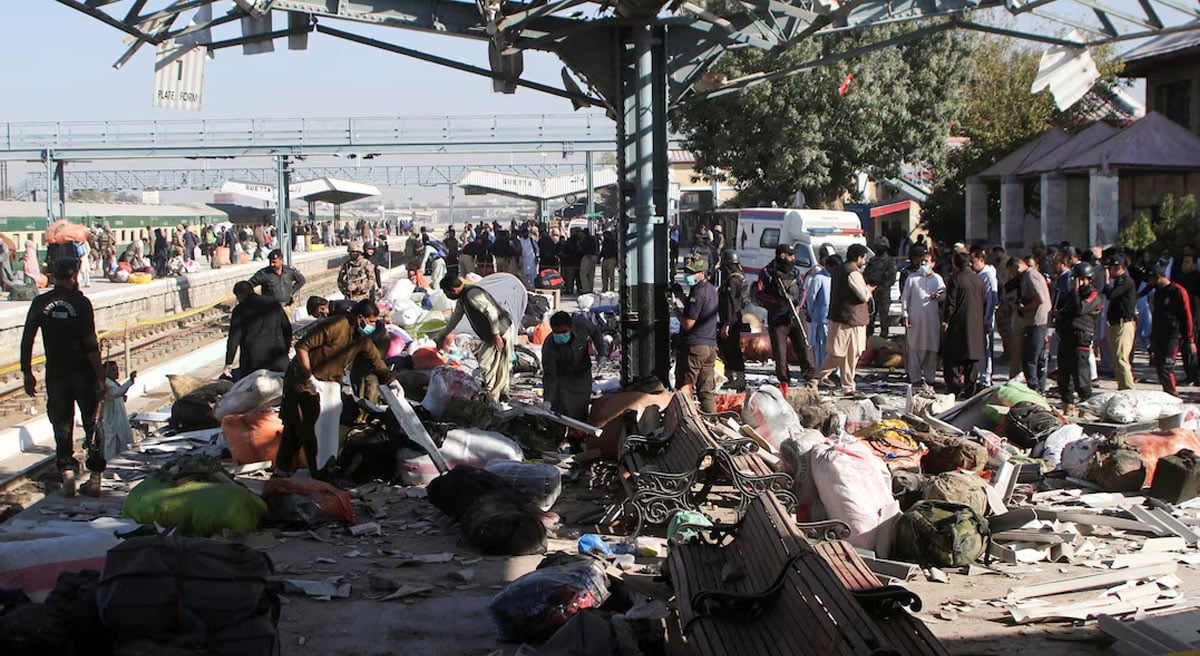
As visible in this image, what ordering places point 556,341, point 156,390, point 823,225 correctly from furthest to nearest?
point 823,225 < point 156,390 < point 556,341

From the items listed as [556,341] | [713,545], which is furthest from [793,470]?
[556,341]

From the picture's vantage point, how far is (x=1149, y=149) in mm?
24281

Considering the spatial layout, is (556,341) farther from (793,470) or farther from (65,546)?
(65,546)

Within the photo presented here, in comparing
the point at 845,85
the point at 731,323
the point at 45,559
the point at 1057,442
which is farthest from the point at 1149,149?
the point at 45,559

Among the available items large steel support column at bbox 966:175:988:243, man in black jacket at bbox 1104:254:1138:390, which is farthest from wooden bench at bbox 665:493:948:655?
large steel support column at bbox 966:175:988:243

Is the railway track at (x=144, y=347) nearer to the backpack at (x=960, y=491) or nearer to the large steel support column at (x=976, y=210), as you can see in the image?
the backpack at (x=960, y=491)

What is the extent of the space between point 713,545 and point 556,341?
4.27m

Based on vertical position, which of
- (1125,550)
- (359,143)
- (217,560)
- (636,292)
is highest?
(359,143)

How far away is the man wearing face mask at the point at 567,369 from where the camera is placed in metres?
10.2

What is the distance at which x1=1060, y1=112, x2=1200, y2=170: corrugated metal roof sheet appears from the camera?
24.0 metres

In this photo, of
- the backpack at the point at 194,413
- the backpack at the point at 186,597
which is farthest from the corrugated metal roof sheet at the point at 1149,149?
the backpack at the point at 186,597

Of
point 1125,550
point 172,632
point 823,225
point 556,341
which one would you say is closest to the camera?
point 172,632

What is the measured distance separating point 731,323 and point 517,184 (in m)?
41.6

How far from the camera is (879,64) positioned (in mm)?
35906
